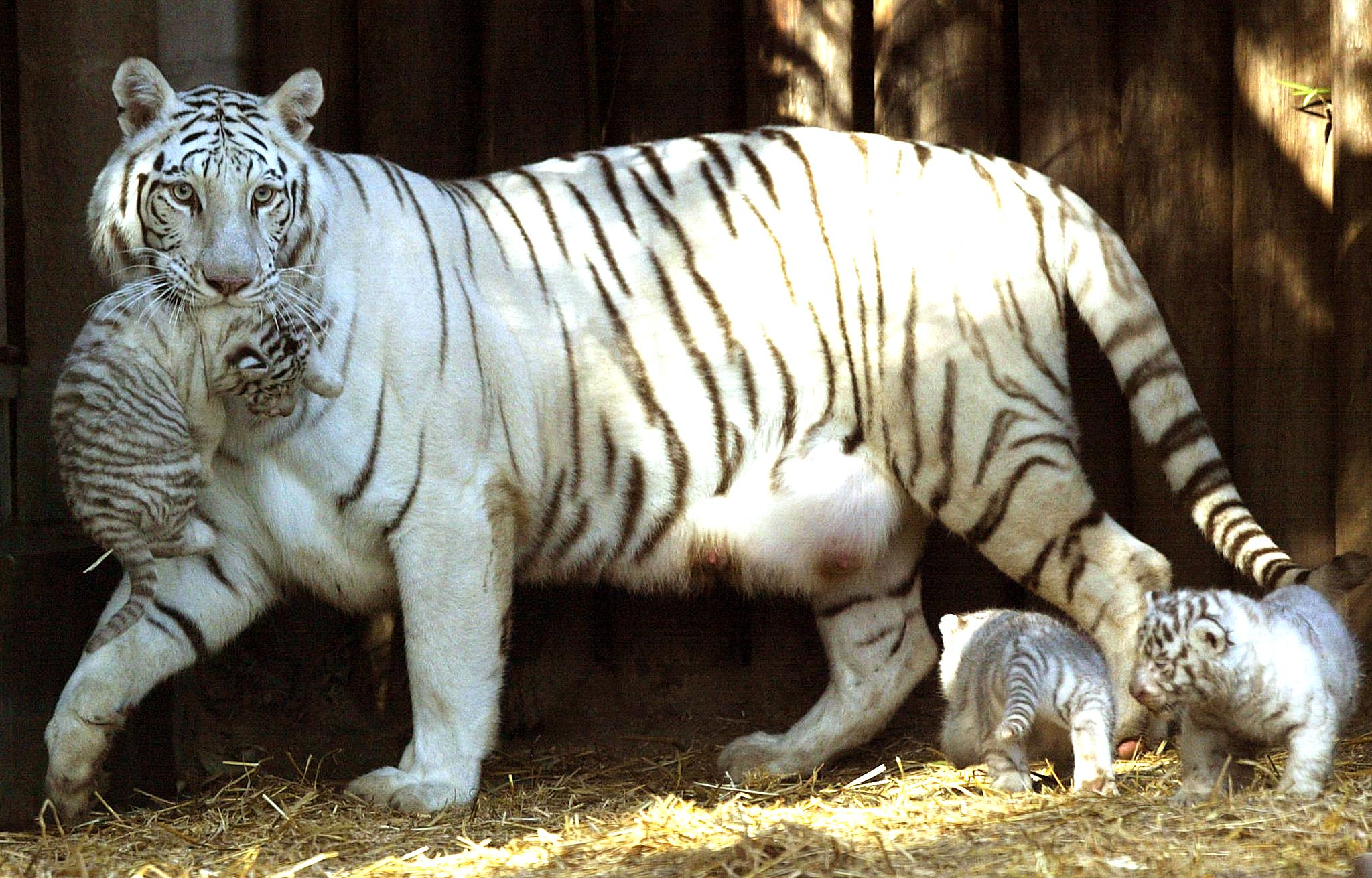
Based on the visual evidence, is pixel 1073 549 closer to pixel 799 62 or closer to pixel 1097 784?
pixel 1097 784

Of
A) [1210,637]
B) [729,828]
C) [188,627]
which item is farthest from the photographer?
[188,627]

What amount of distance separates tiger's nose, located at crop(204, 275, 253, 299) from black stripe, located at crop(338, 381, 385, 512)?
17.6 inches

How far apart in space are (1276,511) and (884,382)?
1.13 m

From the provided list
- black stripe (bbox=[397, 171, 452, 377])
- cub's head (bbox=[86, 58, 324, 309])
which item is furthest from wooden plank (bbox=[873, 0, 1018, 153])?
cub's head (bbox=[86, 58, 324, 309])

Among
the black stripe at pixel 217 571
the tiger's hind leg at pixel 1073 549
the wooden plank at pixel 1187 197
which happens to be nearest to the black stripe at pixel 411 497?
the black stripe at pixel 217 571

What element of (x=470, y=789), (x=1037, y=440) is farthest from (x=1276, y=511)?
(x=470, y=789)

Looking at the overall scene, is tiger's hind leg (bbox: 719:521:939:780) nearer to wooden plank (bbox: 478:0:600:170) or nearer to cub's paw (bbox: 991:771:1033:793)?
cub's paw (bbox: 991:771:1033:793)

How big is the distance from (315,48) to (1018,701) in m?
2.70

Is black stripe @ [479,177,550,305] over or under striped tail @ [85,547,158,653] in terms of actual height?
over

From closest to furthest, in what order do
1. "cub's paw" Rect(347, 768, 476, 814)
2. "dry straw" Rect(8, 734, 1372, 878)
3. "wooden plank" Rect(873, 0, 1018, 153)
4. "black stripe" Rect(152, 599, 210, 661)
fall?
"dry straw" Rect(8, 734, 1372, 878) < "cub's paw" Rect(347, 768, 476, 814) < "black stripe" Rect(152, 599, 210, 661) < "wooden plank" Rect(873, 0, 1018, 153)

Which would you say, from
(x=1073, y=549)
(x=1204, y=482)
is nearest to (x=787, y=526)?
(x=1073, y=549)

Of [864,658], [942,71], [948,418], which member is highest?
[942,71]

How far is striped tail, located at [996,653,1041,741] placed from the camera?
11.7 ft

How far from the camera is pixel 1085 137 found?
4426mm
